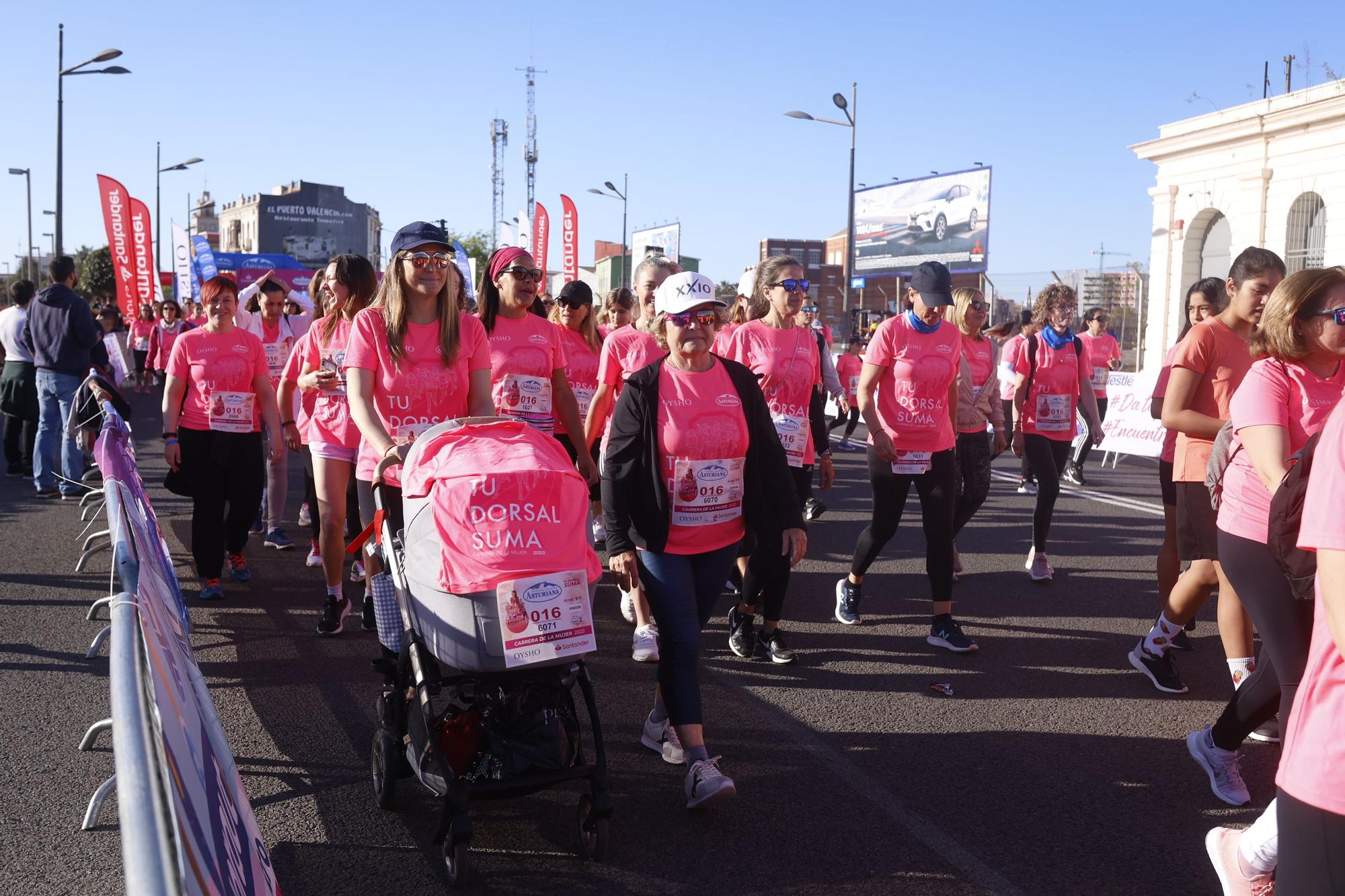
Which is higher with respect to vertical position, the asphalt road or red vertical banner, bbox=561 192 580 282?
red vertical banner, bbox=561 192 580 282

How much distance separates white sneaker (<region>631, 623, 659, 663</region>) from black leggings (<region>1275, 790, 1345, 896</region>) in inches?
160

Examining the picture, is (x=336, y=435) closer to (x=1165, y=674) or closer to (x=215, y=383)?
(x=215, y=383)

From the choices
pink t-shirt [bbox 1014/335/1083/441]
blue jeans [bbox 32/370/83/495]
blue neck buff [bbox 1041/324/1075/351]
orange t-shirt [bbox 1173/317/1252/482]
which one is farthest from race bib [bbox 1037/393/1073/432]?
blue jeans [bbox 32/370/83/495]

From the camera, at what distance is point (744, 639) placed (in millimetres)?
6371

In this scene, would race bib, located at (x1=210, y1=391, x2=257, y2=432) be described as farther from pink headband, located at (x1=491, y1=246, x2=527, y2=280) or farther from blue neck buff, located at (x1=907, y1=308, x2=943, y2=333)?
blue neck buff, located at (x1=907, y1=308, x2=943, y2=333)

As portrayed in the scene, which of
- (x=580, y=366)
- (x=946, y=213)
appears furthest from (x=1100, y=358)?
(x=946, y=213)

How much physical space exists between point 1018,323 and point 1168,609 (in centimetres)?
931

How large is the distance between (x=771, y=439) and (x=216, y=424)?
428cm

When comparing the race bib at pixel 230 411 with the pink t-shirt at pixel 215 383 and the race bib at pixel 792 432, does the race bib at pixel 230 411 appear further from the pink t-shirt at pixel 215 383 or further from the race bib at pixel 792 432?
the race bib at pixel 792 432

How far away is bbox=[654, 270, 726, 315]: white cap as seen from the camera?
4.48 meters

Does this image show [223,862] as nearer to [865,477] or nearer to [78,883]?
[78,883]

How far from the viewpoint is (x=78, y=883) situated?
3.60m

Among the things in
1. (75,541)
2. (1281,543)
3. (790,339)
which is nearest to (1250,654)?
(1281,543)

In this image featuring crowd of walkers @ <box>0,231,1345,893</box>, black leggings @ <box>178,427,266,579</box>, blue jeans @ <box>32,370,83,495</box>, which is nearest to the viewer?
crowd of walkers @ <box>0,231,1345,893</box>
